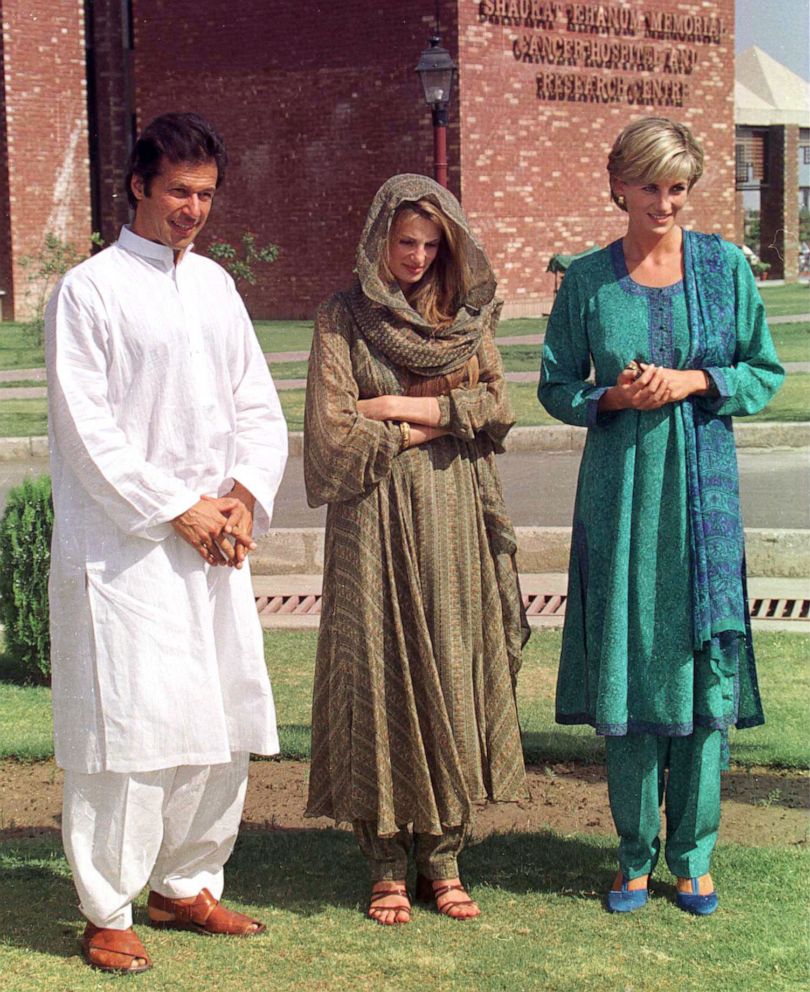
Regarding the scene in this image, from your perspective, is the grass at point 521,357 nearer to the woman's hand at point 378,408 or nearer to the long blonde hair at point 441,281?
the long blonde hair at point 441,281

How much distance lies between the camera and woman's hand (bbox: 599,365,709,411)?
4090 mm

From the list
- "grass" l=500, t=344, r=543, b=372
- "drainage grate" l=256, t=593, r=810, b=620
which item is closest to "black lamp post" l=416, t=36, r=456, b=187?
"grass" l=500, t=344, r=543, b=372

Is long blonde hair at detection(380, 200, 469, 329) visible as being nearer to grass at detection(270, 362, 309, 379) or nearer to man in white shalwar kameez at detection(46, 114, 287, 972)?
man in white shalwar kameez at detection(46, 114, 287, 972)

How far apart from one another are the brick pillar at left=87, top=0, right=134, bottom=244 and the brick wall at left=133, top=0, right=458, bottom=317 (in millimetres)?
1595

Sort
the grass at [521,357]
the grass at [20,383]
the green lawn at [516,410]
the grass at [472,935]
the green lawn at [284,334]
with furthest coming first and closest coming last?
the green lawn at [284,334] → the grass at [521,357] → the grass at [20,383] → the green lawn at [516,410] → the grass at [472,935]

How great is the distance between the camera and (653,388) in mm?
4086

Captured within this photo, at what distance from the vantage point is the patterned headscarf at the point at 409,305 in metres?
4.17

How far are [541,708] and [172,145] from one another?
3.35 metres

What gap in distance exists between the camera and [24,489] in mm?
7109

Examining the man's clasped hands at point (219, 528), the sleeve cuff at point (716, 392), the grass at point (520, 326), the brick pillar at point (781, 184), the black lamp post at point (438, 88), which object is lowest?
the man's clasped hands at point (219, 528)

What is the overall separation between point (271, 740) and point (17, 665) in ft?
11.1

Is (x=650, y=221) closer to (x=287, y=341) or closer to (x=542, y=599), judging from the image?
(x=542, y=599)

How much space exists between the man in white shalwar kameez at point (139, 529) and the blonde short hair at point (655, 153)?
1011 millimetres

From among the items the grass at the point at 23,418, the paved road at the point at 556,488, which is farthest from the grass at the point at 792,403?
the grass at the point at 23,418
